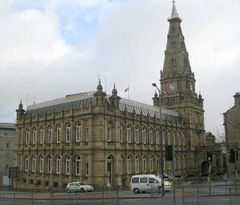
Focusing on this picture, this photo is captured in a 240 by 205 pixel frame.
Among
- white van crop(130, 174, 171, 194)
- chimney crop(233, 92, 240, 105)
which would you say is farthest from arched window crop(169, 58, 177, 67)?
white van crop(130, 174, 171, 194)

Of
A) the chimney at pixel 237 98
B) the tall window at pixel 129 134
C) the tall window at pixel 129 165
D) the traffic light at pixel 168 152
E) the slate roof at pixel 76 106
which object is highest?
the chimney at pixel 237 98

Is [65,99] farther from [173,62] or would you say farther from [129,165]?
[173,62]

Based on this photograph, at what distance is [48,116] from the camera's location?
64.2 metres

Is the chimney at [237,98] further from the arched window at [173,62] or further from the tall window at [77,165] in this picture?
the tall window at [77,165]

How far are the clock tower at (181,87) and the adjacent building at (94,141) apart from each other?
3066mm

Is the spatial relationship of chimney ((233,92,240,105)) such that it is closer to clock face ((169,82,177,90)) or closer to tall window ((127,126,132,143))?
clock face ((169,82,177,90))

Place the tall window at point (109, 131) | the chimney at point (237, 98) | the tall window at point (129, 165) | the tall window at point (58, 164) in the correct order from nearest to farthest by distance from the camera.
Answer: the tall window at point (109, 131), the tall window at point (58, 164), the tall window at point (129, 165), the chimney at point (237, 98)

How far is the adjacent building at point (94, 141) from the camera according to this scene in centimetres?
5684

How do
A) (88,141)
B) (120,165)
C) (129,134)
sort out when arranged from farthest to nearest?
(129,134) < (120,165) < (88,141)

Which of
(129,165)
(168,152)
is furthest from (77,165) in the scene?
(168,152)

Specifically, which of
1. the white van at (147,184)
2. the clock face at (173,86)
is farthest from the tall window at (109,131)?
the clock face at (173,86)

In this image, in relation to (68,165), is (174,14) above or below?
above

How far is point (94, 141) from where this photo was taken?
185ft

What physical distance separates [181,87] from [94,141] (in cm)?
3711
